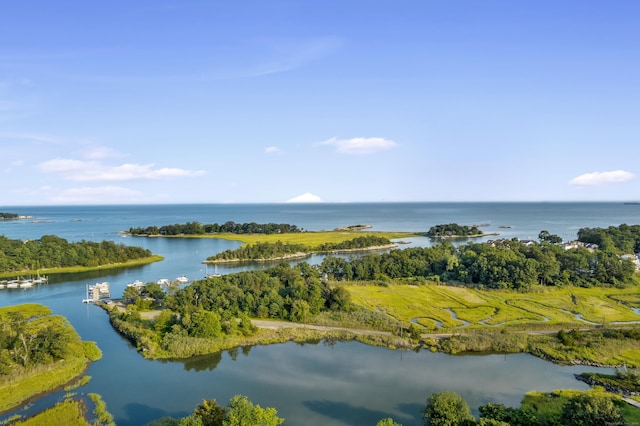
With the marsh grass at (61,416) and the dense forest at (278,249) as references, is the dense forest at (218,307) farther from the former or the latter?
the dense forest at (278,249)

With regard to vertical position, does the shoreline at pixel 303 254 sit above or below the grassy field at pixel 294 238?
below

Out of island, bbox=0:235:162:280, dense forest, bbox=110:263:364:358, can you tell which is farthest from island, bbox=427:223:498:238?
dense forest, bbox=110:263:364:358

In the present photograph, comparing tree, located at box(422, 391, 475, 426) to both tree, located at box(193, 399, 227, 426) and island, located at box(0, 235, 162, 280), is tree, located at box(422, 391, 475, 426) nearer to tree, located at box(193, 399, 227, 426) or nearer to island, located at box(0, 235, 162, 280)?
tree, located at box(193, 399, 227, 426)

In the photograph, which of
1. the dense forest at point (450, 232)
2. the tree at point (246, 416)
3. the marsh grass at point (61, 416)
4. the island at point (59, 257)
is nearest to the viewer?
the tree at point (246, 416)

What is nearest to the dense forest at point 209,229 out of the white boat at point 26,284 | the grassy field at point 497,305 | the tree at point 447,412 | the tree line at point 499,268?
the white boat at point 26,284

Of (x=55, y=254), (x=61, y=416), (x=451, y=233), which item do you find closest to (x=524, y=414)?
(x=61, y=416)

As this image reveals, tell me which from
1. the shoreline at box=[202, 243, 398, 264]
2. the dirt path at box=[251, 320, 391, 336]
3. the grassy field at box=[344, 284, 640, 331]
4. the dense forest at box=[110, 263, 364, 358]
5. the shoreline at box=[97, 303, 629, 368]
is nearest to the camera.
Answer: the shoreline at box=[97, 303, 629, 368]

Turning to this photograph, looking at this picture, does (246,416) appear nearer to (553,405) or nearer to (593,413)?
(593,413)
